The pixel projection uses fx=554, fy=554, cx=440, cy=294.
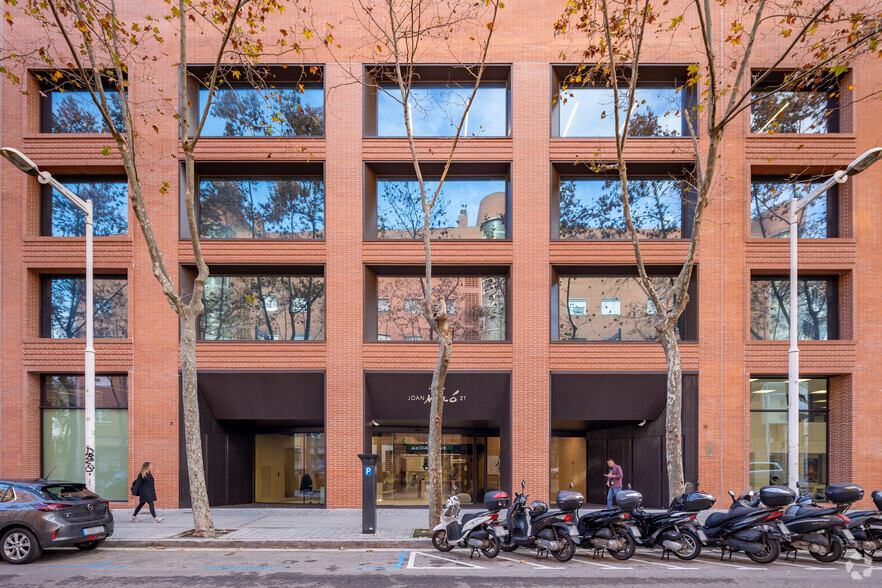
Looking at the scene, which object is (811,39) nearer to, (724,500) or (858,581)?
(724,500)

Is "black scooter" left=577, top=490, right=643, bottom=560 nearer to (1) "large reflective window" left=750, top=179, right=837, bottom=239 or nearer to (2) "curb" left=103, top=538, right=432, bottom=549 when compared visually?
(2) "curb" left=103, top=538, right=432, bottom=549

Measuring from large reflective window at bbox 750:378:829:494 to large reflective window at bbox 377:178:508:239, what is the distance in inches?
372

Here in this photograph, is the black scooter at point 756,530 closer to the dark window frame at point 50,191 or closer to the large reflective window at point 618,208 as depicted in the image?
the large reflective window at point 618,208

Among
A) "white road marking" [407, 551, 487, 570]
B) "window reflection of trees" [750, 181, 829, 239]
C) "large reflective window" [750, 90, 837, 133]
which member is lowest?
"white road marking" [407, 551, 487, 570]

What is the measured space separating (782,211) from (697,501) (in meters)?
11.4

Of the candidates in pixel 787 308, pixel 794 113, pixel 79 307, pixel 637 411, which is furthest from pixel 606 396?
pixel 79 307

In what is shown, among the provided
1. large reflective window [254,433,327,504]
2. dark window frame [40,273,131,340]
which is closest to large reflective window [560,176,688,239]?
large reflective window [254,433,327,504]

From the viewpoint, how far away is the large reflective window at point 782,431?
16.7 metres

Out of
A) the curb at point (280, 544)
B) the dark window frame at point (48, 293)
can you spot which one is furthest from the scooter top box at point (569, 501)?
the dark window frame at point (48, 293)

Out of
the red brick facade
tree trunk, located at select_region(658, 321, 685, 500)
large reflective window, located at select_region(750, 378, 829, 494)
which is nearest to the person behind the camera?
tree trunk, located at select_region(658, 321, 685, 500)

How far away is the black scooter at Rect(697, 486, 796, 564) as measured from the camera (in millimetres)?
9445

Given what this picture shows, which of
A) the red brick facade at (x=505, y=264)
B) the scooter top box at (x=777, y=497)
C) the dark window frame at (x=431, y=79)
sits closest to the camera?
the scooter top box at (x=777, y=497)

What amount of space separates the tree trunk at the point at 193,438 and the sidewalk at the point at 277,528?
0.41m

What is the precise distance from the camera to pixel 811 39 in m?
16.9
